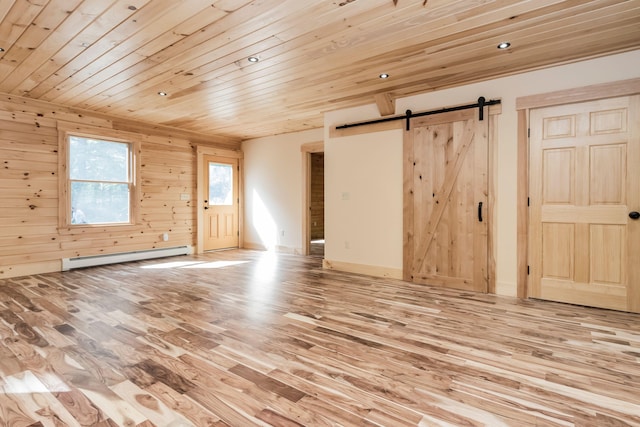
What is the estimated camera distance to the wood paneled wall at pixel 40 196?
480cm

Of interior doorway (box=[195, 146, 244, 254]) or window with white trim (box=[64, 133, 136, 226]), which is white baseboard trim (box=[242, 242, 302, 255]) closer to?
interior doorway (box=[195, 146, 244, 254])

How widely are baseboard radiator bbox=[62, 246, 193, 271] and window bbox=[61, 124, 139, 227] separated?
547 millimetres

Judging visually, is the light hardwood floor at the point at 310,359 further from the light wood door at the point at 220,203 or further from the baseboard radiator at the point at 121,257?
the light wood door at the point at 220,203

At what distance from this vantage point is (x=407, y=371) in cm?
218

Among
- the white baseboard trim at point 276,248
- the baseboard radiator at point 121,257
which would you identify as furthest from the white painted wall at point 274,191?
the baseboard radiator at point 121,257

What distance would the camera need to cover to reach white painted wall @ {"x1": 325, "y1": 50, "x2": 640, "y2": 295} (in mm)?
3635

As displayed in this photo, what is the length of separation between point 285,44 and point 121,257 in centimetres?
481

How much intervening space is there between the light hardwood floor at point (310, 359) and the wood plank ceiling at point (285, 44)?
2.51 metres

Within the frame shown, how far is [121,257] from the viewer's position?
5.96 metres

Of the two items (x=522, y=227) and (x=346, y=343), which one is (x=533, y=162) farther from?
(x=346, y=343)

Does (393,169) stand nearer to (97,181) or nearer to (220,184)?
(220,184)

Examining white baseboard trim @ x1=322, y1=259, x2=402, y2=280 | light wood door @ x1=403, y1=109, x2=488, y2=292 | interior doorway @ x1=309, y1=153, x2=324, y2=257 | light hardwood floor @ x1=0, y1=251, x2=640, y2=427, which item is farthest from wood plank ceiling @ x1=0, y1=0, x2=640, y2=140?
interior doorway @ x1=309, y1=153, x2=324, y2=257

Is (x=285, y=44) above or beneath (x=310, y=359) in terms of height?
above

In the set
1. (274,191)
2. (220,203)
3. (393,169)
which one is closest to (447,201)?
(393,169)
